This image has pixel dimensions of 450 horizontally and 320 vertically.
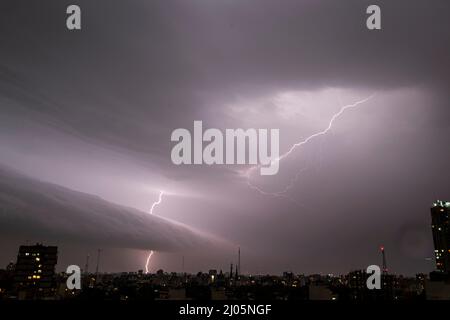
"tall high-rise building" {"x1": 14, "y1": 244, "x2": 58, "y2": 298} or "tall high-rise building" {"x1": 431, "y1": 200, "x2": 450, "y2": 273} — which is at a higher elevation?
"tall high-rise building" {"x1": 431, "y1": 200, "x2": 450, "y2": 273}

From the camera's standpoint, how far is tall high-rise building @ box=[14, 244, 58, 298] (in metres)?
70.7

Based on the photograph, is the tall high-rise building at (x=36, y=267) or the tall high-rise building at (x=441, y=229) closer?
the tall high-rise building at (x=36, y=267)

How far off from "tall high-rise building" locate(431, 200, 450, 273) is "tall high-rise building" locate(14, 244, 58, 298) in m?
88.1

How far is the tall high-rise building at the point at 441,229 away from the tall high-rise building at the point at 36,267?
3470 inches

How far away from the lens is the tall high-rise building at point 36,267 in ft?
232

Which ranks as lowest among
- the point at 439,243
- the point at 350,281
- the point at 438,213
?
the point at 350,281

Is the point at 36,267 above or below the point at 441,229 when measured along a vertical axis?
below

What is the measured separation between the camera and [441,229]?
96500 mm

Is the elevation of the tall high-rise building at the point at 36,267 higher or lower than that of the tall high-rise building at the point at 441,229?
lower

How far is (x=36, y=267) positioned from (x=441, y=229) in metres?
99.8
